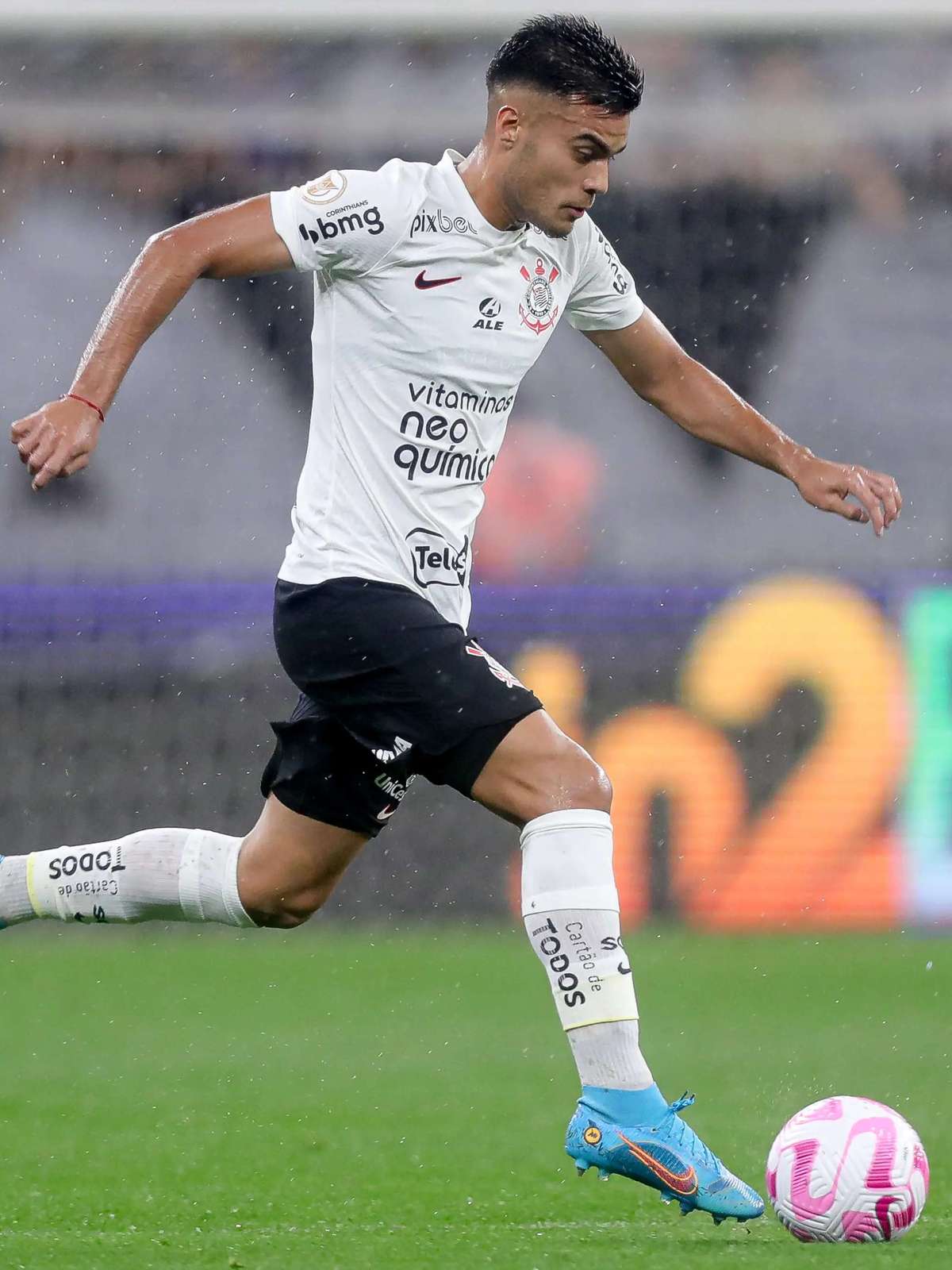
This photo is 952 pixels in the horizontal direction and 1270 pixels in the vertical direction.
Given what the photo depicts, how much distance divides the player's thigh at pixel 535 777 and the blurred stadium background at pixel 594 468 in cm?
606

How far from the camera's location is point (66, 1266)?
3.38 metres

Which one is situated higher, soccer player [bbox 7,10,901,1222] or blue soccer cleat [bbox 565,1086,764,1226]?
soccer player [bbox 7,10,901,1222]

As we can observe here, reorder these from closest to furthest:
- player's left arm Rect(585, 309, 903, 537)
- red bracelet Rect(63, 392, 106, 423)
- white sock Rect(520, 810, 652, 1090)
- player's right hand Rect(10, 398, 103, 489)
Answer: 1. player's right hand Rect(10, 398, 103, 489)
2. red bracelet Rect(63, 392, 106, 423)
3. white sock Rect(520, 810, 652, 1090)
4. player's left arm Rect(585, 309, 903, 537)

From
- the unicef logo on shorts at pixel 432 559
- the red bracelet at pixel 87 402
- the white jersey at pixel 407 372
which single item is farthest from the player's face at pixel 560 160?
the red bracelet at pixel 87 402

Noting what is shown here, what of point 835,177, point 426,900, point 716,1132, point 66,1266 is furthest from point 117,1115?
point 835,177

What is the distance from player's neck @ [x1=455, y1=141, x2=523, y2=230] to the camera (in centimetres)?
398

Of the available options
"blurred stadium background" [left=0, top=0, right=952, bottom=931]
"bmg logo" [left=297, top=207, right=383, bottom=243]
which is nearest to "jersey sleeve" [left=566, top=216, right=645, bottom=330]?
"bmg logo" [left=297, top=207, right=383, bottom=243]

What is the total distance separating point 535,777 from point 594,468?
7.95 meters

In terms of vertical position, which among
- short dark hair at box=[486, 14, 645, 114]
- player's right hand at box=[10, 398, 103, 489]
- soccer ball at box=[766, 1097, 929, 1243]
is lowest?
soccer ball at box=[766, 1097, 929, 1243]

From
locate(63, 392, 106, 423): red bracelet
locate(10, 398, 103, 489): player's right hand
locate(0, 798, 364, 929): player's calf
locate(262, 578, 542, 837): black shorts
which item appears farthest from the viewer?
locate(0, 798, 364, 929): player's calf

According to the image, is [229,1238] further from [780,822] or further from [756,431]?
[780,822]

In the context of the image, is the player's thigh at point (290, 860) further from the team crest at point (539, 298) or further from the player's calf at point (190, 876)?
the team crest at point (539, 298)

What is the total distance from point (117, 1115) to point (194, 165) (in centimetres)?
738

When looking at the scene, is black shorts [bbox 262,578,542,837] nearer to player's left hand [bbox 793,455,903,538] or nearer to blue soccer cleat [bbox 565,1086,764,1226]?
blue soccer cleat [bbox 565,1086,764,1226]
